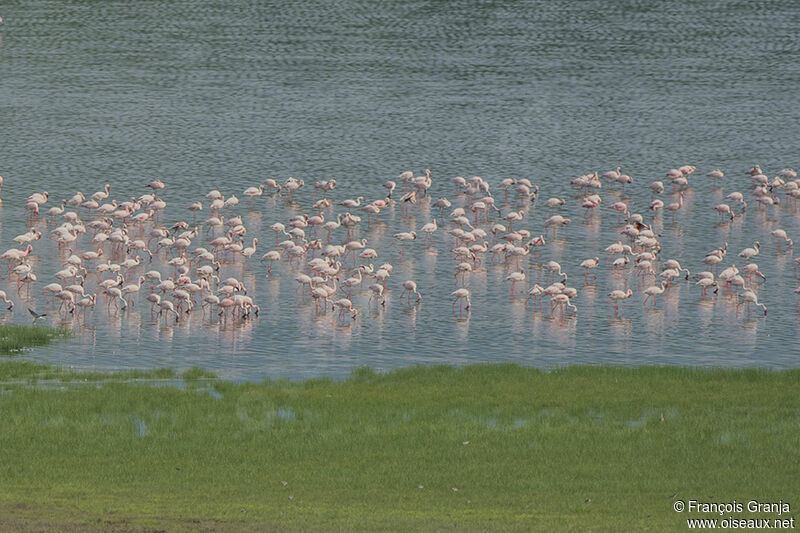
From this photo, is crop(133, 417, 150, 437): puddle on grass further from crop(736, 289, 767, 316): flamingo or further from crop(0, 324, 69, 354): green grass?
crop(736, 289, 767, 316): flamingo

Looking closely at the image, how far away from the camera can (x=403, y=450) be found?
3166cm

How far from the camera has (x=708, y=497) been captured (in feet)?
90.4

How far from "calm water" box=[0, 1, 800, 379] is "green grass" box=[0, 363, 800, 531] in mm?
4768

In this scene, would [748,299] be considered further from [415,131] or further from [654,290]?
[415,131]

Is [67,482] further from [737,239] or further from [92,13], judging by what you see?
[92,13]

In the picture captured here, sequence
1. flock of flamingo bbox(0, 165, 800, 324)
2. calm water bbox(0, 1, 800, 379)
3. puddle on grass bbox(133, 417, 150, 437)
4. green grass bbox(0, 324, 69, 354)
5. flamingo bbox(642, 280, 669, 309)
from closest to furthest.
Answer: puddle on grass bbox(133, 417, 150, 437), green grass bbox(0, 324, 69, 354), calm water bbox(0, 1, 800, 379), flock of flamingo bbox(0, 165, 800, 324), flamingo bbox(642, 280, 669, 309)

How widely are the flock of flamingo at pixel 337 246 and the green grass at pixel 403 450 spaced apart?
9958mm

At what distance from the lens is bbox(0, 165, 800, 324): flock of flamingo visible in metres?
51.0

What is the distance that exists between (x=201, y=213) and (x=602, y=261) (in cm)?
1790

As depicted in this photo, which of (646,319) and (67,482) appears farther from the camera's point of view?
(646,319)

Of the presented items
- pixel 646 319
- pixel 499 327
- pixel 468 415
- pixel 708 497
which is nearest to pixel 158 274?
pixel 499 327

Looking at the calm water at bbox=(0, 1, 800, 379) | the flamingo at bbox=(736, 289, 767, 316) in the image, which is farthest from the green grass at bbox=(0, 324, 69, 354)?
the flamingo at bbox=(736, 289, 767, 316)

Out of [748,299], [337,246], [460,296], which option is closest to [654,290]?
[748,299]

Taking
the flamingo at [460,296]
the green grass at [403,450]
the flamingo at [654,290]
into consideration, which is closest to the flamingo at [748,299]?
the flamingo at [654,290]
